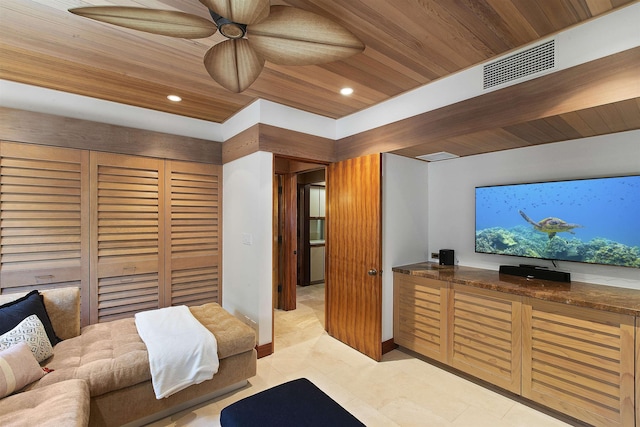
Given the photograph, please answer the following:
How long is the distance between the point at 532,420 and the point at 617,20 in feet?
8.27

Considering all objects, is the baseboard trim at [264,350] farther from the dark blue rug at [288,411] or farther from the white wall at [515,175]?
the white wall at [515,175]

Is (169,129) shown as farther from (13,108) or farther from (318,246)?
(318,246)

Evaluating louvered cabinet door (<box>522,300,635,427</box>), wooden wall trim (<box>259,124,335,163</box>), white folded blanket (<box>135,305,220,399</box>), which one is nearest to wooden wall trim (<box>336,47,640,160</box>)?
wooden wall trim (<box>259,124,335,163</box>)

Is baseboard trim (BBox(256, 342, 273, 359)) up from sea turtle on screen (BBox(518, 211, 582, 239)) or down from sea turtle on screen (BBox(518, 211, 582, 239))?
down

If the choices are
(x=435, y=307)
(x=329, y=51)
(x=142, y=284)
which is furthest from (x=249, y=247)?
(x=329, y=51)

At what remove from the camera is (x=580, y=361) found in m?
1.84

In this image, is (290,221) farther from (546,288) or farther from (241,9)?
(241,9)

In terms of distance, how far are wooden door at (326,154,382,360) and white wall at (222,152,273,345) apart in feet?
2.45

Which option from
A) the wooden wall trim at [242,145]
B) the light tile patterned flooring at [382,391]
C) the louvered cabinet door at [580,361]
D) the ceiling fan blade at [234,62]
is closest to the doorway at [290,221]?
the wooden wall trim at [242,145]

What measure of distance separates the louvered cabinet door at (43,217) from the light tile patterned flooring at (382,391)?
1750 millimetres

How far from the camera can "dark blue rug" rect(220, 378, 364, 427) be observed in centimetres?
137

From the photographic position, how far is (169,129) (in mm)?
3264

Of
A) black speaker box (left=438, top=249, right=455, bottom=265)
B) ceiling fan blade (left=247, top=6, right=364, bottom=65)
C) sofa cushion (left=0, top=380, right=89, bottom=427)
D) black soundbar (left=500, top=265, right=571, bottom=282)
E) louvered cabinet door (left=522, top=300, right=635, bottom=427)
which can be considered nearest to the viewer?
ceiling fan blade (left=247, top=6, right=364, bottom=65)

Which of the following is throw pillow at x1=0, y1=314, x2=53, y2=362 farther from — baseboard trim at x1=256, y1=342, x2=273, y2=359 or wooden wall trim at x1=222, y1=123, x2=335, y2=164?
wooden wall trim at x1=222, y1=123, x2=335, y2=164
